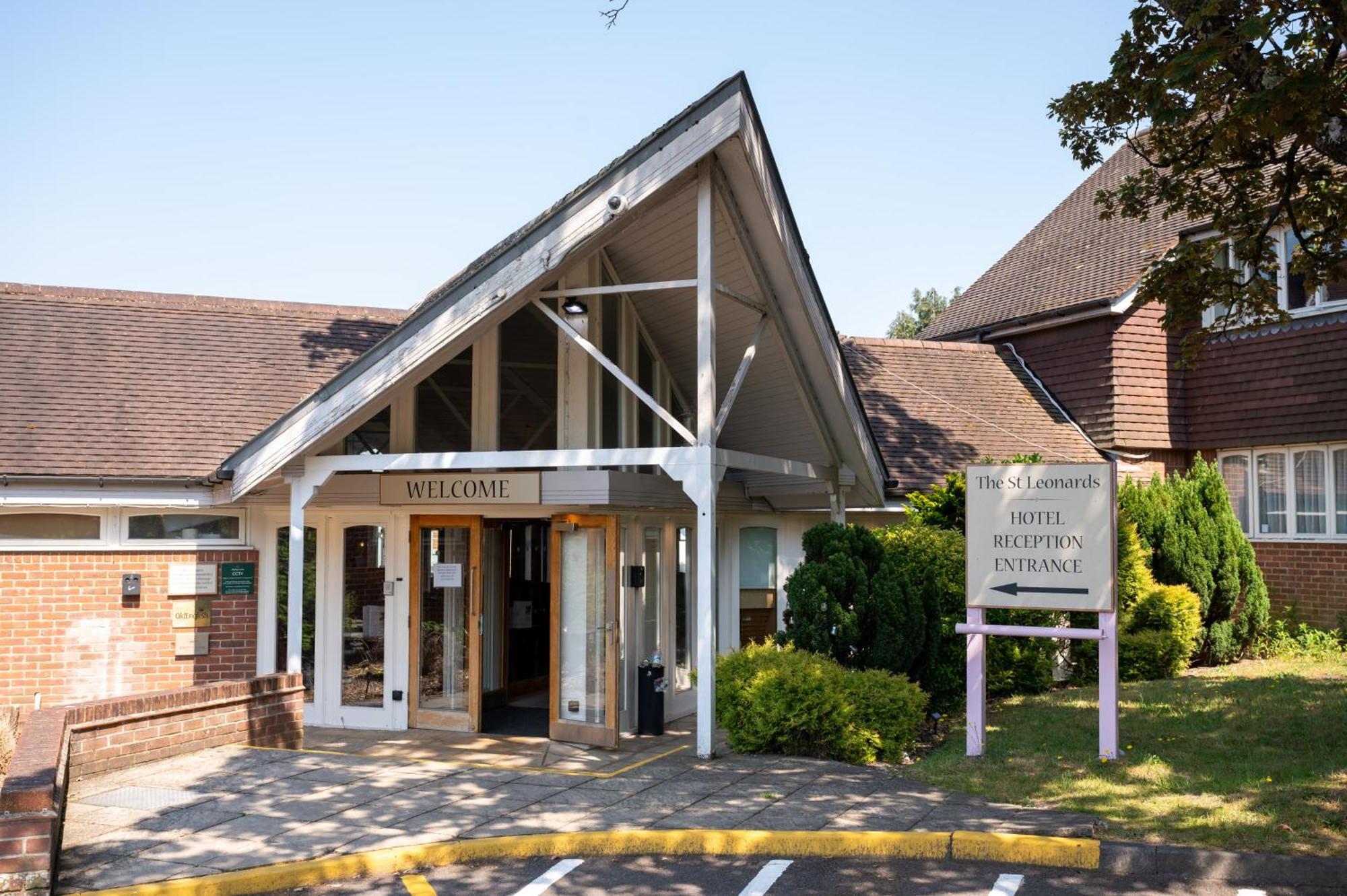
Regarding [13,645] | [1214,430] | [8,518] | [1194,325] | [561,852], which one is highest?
[1194,325]

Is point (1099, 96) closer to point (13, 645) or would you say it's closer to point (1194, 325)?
point (1194, 325)

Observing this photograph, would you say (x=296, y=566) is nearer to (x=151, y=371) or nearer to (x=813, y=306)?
(x=151, y=371)

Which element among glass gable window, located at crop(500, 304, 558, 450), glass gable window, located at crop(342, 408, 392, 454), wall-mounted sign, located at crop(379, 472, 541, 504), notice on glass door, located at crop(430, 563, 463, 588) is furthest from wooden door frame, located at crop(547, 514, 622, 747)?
glass gable window, located at crop(342, 408, 392, 454)

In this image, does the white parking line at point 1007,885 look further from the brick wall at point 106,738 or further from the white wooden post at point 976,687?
the brick wall at point 106,738

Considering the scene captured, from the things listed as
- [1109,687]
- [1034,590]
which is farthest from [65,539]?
[1109,687]

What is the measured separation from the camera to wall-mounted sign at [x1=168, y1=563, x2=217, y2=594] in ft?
41.9

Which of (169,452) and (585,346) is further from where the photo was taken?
(169,452)

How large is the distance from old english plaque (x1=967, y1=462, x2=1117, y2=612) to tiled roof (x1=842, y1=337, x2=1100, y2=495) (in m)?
5.06

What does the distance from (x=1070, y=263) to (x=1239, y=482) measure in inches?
190

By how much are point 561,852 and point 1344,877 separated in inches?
182

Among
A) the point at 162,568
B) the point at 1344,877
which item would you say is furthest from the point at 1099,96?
the point at 162,568

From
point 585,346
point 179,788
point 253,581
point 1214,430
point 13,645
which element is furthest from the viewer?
point 1214,430

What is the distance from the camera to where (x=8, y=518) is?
12.5 m

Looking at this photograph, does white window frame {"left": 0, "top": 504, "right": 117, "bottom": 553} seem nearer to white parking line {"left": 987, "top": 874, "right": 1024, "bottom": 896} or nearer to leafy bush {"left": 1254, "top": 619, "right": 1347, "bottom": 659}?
white parking line {"left": 987, "top": 874, "right": 1024, "bottom": 896}
